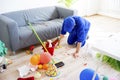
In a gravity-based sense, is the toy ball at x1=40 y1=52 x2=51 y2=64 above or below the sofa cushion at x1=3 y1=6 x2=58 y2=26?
below

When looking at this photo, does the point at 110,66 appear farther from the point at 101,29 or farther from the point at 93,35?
the point at 101,29

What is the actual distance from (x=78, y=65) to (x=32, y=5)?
→ 5.83 feet

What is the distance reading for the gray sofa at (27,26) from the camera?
7.97 feet

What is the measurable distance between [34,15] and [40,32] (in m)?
0.60

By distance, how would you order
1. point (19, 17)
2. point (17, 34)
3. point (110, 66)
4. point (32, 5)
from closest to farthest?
point (110, 66) → point (17, 34) → point (19, 17) → point (32, 5)

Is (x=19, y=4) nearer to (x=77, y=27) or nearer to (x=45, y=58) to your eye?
(x=77, y=27)

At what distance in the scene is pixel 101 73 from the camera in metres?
2.15

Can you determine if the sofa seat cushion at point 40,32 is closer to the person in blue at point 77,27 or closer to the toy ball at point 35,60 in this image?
the person in blue at point 77,27

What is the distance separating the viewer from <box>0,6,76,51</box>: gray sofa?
243 centimetres

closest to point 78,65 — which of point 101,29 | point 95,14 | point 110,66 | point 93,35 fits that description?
point 110,66

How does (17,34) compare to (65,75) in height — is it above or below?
above

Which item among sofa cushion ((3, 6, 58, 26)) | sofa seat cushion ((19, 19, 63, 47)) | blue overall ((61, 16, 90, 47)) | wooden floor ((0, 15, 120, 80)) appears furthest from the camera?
sofa cushion ((3, 6, 58, 26))

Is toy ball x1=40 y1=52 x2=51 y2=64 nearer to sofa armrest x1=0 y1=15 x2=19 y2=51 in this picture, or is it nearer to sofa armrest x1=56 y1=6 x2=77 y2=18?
sofa armrest x1=0 y1=15 x2=19 y2=51

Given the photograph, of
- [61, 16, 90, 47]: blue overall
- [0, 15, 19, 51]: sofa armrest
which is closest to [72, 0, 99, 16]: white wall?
[61, 16, 90, 47]: blue overall
